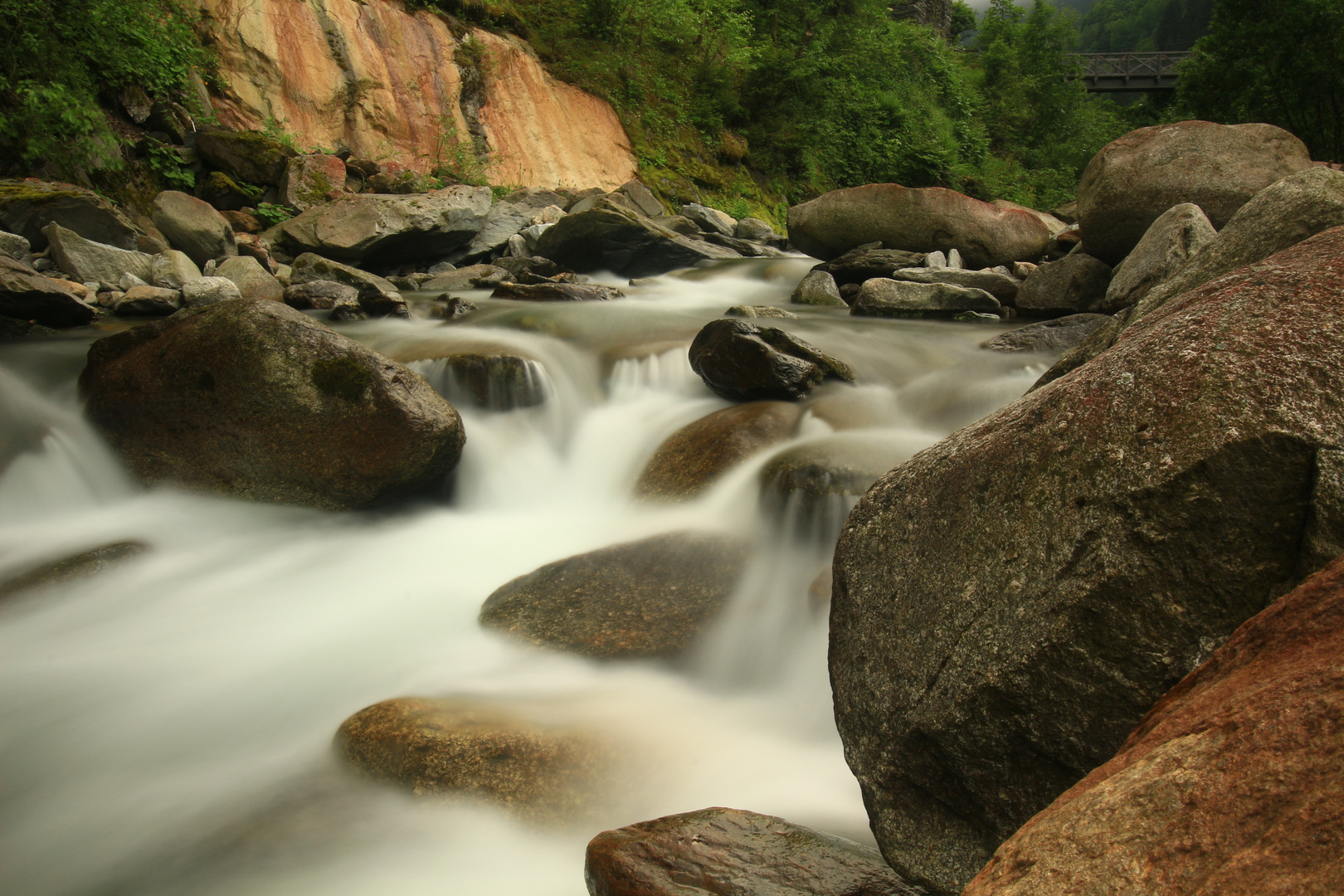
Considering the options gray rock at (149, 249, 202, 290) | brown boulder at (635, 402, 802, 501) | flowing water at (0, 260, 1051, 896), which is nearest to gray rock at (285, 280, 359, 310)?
gray rock at (149, 249, 202, 290)

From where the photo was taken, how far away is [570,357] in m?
7.45

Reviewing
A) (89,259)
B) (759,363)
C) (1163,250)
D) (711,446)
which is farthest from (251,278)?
(1163,250)

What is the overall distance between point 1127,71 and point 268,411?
42.7 metres

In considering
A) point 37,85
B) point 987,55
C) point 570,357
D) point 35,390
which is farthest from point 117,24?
point 987,55

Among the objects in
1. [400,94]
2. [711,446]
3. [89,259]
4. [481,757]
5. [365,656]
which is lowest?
[365,656]

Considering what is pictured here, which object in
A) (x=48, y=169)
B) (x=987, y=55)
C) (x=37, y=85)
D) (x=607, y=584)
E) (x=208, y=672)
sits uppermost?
(x=987, y=55)

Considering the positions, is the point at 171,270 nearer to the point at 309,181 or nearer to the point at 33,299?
the point at 33,299

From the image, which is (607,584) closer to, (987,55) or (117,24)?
(117,24)

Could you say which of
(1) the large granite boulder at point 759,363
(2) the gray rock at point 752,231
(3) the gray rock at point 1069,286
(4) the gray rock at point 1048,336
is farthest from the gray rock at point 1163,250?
(2) the gray rock at point 752,231

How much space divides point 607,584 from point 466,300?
6.14 metres

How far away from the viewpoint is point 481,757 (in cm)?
283

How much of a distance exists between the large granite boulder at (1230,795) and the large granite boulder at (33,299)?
8356 mm

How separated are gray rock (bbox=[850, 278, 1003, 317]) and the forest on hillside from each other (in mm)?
9737

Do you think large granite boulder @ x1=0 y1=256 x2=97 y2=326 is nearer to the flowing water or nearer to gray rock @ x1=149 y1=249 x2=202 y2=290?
the flowing water
